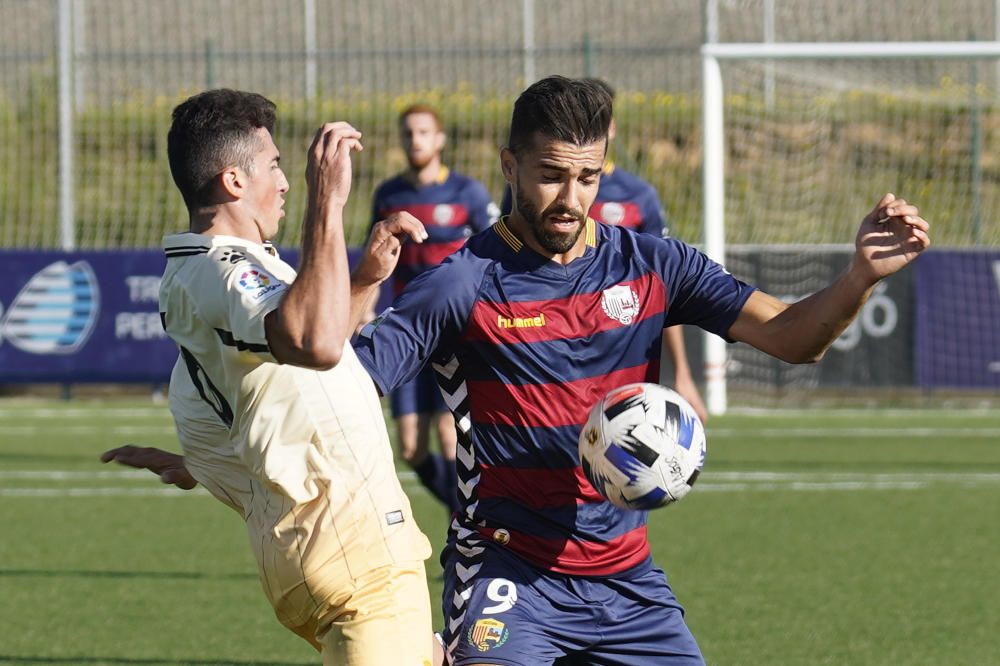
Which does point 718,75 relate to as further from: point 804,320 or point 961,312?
point 804,320

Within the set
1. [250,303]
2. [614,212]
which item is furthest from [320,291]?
[614,212]

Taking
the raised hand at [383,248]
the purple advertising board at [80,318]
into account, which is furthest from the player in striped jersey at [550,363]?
the purple advertising board at [80,318]

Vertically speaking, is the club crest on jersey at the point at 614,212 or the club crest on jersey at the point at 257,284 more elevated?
the club crest on jersey at the point at 257,284

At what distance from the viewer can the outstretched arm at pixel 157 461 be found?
12.8 feet

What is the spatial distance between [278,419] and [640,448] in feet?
3.09

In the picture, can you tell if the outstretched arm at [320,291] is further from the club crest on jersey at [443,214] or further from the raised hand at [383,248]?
the club crest on jersey at [443,214]

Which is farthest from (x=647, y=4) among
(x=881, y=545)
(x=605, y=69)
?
(x=881, y=545)

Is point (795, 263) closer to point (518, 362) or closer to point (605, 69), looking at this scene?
point (605, 69)

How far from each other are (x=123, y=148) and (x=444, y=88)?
387 centimetres

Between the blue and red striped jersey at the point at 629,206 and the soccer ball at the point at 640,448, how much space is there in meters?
4.87

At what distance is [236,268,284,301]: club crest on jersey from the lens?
11.1 ft

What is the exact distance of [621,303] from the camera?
14.2 ft

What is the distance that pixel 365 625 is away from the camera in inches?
139

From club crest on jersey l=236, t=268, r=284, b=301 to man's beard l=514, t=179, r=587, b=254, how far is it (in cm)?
100
